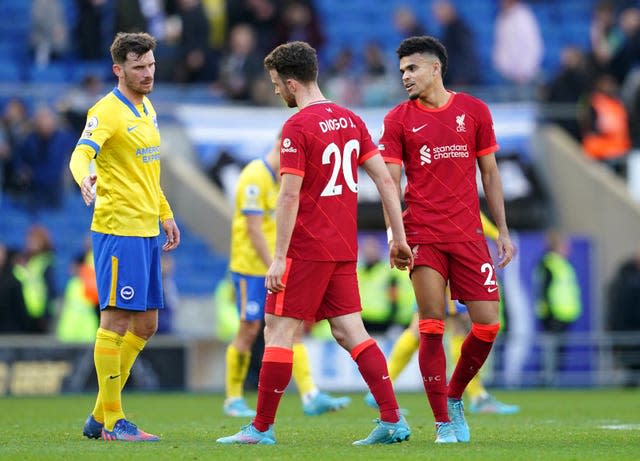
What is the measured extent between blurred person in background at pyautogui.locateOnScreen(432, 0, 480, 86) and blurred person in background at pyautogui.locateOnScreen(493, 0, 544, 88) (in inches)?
39.7

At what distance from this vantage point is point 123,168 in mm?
9125

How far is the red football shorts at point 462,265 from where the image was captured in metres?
8.99

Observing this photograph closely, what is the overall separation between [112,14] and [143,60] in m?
14.6

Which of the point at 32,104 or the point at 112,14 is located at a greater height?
the point at 112,14

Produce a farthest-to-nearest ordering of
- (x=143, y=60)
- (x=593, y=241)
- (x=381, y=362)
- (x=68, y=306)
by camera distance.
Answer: (x=593, y=241) → (x=68, y=306) → (x=143, y=60) → (x=381, y=362)

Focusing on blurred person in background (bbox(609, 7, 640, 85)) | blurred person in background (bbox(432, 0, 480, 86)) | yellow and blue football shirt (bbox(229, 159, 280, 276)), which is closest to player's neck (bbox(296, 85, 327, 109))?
yellow and blue football shirt (bbox(229, 159, 280, 276))

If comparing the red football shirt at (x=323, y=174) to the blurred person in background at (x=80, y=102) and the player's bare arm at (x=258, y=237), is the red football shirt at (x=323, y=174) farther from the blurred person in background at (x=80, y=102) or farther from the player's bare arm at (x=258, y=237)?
the blurred person in background at (x=80, y=102)

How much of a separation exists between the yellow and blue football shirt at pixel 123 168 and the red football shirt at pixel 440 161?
4.91ft

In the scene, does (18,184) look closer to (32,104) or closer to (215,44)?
(32,104)

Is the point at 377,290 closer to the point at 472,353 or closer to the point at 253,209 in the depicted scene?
the point at 253,209

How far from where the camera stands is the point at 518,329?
19.9 metres

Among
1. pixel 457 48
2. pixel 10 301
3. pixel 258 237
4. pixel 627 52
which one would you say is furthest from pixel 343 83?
pixel 258 237

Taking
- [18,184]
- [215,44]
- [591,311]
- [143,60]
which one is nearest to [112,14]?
[215,44]

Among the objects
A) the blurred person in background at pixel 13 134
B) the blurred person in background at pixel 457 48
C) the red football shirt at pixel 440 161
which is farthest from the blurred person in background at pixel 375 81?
the red football shirt at pixel 440 161
